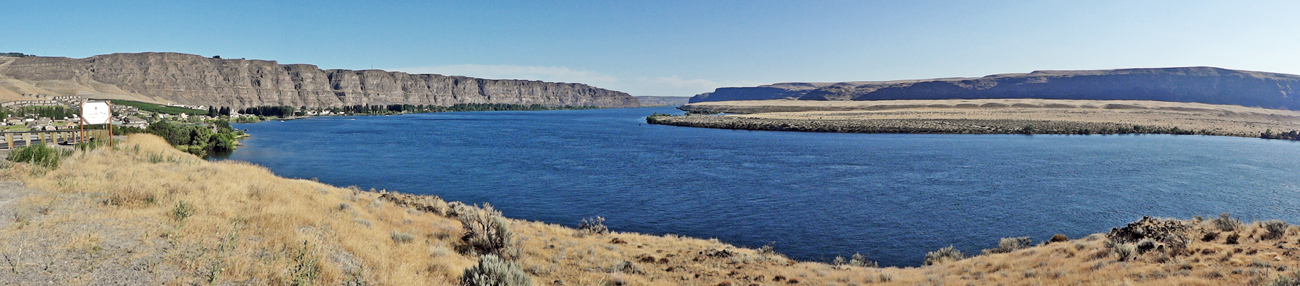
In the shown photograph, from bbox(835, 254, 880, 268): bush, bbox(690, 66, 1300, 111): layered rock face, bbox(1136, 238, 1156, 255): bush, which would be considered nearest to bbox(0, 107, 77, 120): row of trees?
bbox(835, 254, 880, 268): bush

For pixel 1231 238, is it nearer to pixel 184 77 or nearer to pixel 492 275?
pixel 492 275

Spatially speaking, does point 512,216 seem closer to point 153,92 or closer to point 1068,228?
point 1068,228

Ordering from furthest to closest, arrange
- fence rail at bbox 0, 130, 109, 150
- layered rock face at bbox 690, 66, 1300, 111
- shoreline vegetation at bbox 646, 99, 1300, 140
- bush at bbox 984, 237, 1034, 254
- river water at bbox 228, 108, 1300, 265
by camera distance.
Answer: layered rock face at bbox 690, 66, 1300, 111, shoreline vegetation at bbox 646, 99, 1300, 140, fence rail at bbox 0, 130, 109, 150, river water at bbox 228, 108, 1300, 265, bush at bbox 984, 237, 1034, 254

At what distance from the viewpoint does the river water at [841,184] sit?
20.4m

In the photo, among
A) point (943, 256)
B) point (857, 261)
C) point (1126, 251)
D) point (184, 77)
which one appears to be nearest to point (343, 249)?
point (857, 261)

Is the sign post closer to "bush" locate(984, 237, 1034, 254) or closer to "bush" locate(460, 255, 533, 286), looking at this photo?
"bush" locate(460, 255, 533, 286)

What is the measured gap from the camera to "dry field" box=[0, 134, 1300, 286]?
657 cm

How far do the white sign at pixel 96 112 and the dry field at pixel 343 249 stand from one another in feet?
4.34

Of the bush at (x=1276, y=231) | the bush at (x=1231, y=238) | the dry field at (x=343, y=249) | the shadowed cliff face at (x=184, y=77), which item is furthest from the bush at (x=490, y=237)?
the shadowed cliff face at (x=184, y=77)

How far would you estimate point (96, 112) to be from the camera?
56.8ft

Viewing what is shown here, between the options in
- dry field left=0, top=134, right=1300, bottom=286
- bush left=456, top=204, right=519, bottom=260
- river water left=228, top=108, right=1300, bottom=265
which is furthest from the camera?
river water left=228, top=108, right=1300, bottom=265

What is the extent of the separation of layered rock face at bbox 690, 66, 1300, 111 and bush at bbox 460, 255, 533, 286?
175807 millimetres

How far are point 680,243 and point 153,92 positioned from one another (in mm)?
178657

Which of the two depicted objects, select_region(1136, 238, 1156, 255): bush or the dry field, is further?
select_region(1136, 238, 1156, 255): bush
